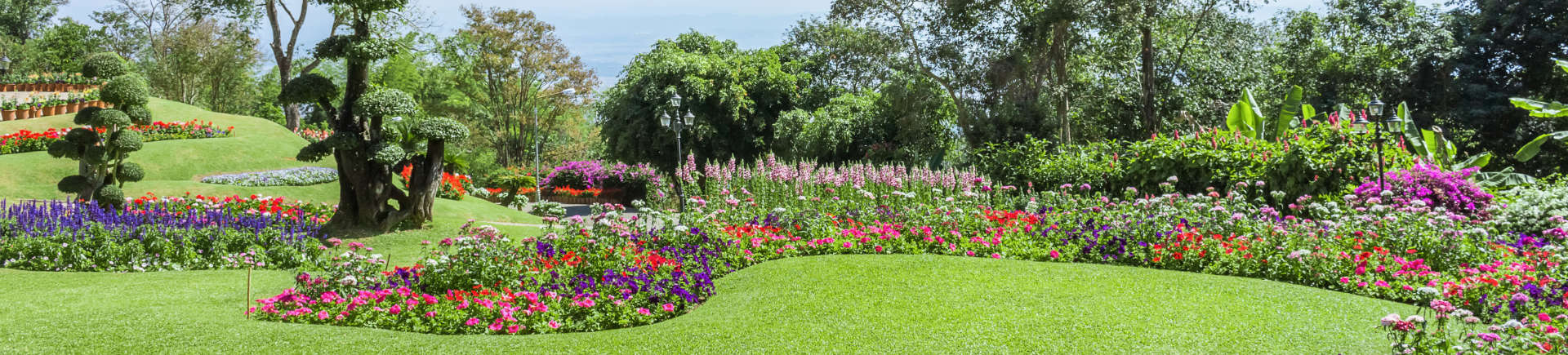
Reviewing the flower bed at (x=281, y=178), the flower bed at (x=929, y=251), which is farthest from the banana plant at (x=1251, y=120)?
the flower bed at (x=281, y=178)

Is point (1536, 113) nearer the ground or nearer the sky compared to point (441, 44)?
nearer the ground

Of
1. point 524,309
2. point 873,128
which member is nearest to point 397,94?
point 524,309

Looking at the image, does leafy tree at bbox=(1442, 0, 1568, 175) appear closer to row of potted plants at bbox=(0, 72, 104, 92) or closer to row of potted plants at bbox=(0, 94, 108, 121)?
row of potted plants at bbox=(0, 94, 108, 121)

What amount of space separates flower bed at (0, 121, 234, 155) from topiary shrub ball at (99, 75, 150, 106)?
5.51m

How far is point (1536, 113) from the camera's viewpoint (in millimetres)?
7691

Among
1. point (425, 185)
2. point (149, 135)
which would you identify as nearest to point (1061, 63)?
point (425, 185)

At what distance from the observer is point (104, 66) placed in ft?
36.8

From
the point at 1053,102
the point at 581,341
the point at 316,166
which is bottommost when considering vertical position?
the point at 581,341

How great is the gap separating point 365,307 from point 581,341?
1896 millimetres

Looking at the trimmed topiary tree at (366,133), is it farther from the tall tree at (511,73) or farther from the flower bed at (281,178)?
the tall tree at (511,73)

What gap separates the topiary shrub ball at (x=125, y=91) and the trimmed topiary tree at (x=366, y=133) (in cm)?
158

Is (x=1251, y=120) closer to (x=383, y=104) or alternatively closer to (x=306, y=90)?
(x=383, y=104)

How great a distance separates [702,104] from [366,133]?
1152 centimetres

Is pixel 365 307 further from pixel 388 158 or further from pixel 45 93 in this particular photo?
pixel 45 93
